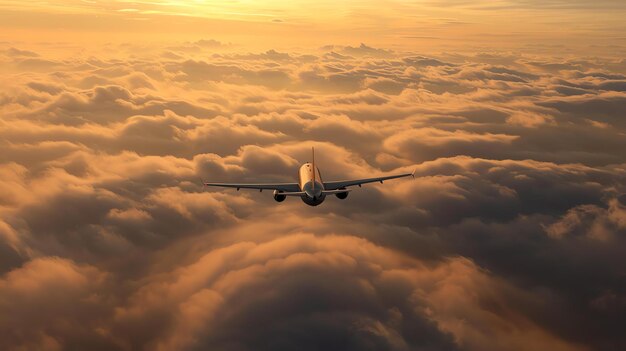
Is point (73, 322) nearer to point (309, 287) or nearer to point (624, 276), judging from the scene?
point (309, 287)

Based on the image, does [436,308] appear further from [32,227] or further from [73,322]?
[32,227]

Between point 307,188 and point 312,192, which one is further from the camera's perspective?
point 307,188

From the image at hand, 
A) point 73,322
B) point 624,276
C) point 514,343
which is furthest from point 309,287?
point 624,276

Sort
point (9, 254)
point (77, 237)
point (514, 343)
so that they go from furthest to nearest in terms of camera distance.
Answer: point (77, 237) → point (9, 254) → point (514, 343)

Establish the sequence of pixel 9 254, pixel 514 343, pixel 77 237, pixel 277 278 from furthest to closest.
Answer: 1. pixel 77 237
2. pixel 9 254
3. pixel 277 278
4. pixel 514 343

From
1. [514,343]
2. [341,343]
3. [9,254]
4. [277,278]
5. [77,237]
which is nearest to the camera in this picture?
[341,343]

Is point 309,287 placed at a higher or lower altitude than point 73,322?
higher

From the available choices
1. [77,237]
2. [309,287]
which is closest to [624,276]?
[309,287]

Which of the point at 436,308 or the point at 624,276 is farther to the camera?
the point at 624,276

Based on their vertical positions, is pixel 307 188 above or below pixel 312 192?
above
